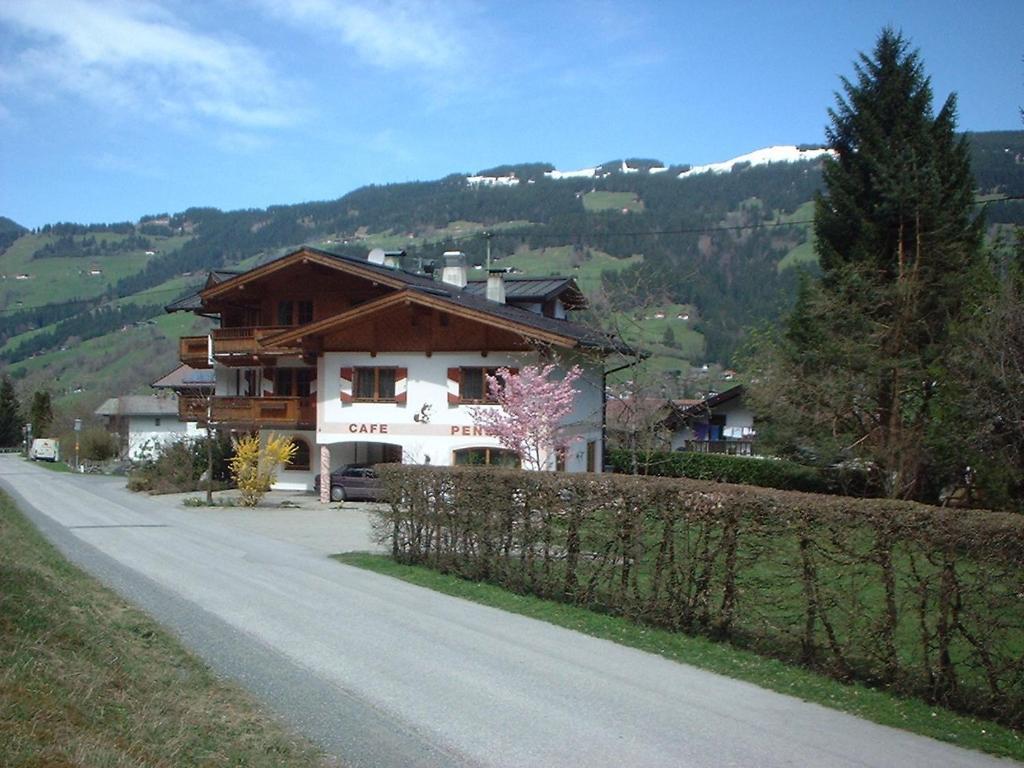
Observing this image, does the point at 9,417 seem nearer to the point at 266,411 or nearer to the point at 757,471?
the point at 266,411

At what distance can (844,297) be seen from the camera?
27953 millimetres

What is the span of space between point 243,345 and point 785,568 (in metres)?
33.0

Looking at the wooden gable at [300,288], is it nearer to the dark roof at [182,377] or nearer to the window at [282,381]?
the window at [282,381]

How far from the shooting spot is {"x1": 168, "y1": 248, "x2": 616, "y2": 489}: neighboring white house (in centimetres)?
3200

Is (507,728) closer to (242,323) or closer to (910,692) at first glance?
(910,692)

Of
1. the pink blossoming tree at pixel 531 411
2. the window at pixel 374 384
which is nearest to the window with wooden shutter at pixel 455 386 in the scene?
the window at pixel 374 384

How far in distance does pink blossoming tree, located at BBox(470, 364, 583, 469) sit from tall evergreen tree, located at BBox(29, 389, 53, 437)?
74956 mm

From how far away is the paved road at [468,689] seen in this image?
7.02 meters

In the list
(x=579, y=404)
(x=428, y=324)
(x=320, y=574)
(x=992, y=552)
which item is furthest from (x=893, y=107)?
(x=992, y=552)

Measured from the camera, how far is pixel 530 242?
4892 inches

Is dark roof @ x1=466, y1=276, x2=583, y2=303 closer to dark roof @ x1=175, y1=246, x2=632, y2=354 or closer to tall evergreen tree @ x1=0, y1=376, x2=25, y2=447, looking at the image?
dark roof @ x1=175, y1=246, x2=632, y2=354

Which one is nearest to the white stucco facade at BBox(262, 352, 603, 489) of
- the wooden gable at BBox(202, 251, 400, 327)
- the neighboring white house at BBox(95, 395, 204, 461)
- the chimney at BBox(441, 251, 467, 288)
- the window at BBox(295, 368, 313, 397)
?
the wooden gable at BBox(202, 251, 400, 327)

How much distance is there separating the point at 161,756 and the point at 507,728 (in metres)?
2.96

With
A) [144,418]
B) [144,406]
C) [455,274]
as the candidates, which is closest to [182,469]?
[455,274]
